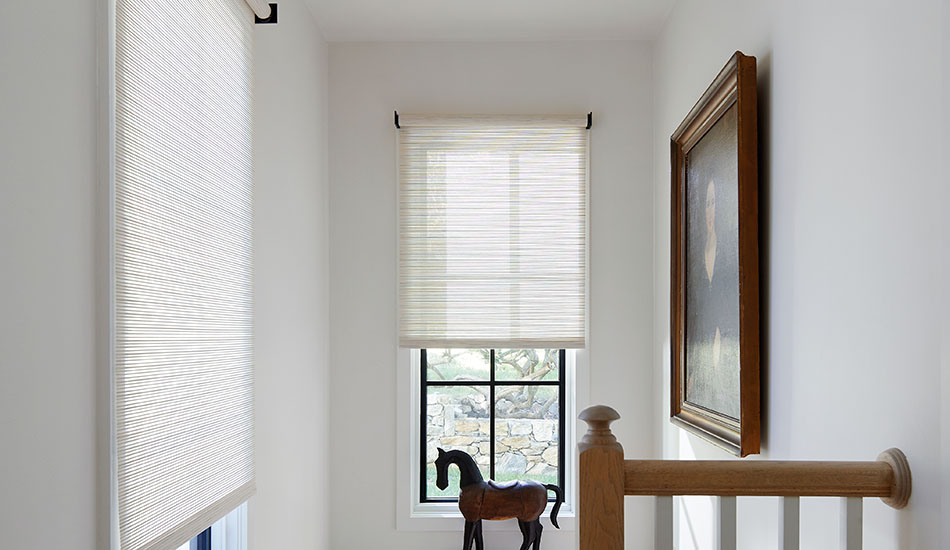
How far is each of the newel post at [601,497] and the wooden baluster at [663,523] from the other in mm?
58

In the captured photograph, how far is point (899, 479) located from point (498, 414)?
2472mm

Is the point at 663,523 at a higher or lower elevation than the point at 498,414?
higher

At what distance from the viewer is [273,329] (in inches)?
103

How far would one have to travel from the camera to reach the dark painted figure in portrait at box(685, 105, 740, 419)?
6.77 feet

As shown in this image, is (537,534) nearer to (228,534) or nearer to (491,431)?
(491,431)

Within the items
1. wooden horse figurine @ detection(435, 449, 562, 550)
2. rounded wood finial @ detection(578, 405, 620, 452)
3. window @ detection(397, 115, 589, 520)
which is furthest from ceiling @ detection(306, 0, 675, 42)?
rounded wood finial @ detection(578, 405, 620, 452)

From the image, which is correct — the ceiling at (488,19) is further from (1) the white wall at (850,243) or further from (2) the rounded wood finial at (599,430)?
(2) the rounded wood finial at (599,430)

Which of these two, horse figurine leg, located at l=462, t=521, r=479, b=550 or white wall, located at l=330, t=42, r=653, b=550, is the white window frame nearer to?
white wall, located at l=330, t=42, r=653, b=550

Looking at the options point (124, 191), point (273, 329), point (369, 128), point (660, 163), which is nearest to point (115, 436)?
point (124, 191)

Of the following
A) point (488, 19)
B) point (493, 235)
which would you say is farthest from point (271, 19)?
point (493, 235)

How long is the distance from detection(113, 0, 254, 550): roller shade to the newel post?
2.80 feet

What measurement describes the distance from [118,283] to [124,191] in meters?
0.17

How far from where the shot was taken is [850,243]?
1457 millimetres

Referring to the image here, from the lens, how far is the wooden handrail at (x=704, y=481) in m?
1.23
